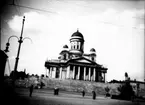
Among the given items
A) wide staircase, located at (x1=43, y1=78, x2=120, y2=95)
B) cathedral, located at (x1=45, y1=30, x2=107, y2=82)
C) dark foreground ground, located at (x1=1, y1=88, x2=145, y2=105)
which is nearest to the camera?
dark foreground ground, located at (x1=1, y1=88, x2=145, y2=105)

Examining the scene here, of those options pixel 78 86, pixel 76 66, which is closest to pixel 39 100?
pixel 78 86

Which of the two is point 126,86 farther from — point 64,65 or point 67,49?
point 67,49

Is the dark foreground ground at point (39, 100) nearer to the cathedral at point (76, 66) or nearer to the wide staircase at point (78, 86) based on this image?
the wide staircase at point (78, 86)

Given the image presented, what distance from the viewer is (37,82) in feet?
109

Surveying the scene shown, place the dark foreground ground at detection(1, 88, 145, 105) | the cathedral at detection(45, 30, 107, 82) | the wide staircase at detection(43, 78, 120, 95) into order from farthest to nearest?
the cathedral at detection(45, 30, 107, 82)
the wide staircase at detection(43, 78, 120, 95)
the dark foreground ground at detection(1, 88, 145, 105)

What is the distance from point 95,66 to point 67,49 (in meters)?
12.9

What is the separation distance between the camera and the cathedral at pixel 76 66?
46.0m

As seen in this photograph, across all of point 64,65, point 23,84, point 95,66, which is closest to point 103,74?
point 95,66

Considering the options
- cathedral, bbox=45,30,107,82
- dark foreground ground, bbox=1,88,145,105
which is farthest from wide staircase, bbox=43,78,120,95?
dark foreground ground, bbox=1,88,145,105

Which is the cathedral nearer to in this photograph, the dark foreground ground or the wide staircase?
the wide staircase

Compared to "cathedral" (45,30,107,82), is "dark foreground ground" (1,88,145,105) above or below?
below

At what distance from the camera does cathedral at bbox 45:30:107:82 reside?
46.0m

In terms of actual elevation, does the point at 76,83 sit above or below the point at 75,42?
below

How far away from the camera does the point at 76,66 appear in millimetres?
46719
